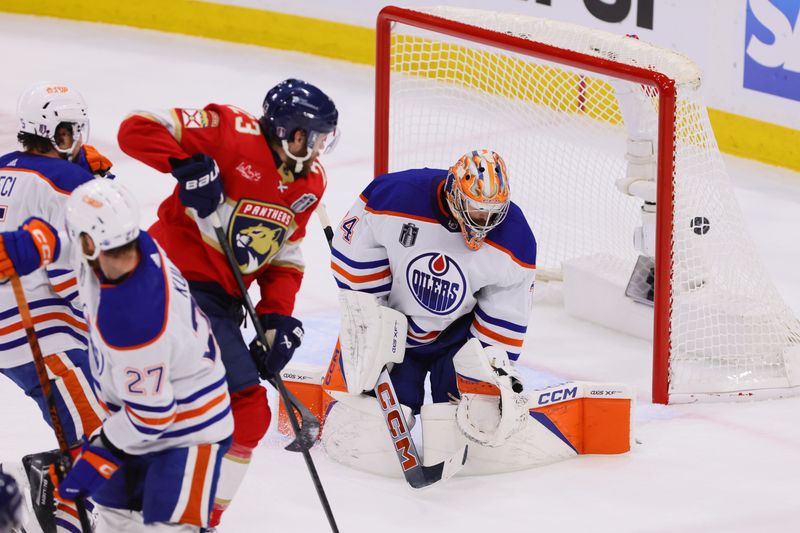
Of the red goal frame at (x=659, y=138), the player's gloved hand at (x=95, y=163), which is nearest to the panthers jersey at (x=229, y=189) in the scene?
the player's gloved hand at (x=95, y=163)

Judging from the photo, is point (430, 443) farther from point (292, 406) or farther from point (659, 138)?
point (659, 138)

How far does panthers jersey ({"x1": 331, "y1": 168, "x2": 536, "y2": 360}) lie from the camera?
400 centimetres

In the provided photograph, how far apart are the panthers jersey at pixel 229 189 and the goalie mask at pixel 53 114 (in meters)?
0.17

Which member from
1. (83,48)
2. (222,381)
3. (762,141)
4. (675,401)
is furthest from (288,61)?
(222,381)

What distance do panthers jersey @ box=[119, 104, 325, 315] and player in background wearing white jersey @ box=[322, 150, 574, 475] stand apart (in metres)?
0.47

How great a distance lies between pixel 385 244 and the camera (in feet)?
13.4

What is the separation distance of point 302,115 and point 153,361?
2.74ft

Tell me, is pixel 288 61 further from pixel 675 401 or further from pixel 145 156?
pixel 145 156

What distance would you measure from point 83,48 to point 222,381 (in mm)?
6119

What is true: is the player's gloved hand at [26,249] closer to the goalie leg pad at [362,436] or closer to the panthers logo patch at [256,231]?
the panthers logo patch at [256,231]

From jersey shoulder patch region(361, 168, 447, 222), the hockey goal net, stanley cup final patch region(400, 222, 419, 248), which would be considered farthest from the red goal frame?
stanley cup final patch region(400, 222, 419, 248)

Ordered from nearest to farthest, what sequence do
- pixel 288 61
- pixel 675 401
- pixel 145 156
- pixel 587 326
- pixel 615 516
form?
pixel 145 156
pixel 615 516
pixel 675 401
pixel 587 326
pixel 288 61

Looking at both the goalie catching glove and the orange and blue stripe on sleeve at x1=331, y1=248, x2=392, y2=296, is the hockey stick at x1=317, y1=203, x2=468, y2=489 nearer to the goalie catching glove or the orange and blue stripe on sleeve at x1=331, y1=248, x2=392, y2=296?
the goalie catching glove

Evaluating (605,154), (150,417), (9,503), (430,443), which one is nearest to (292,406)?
(430,443)
